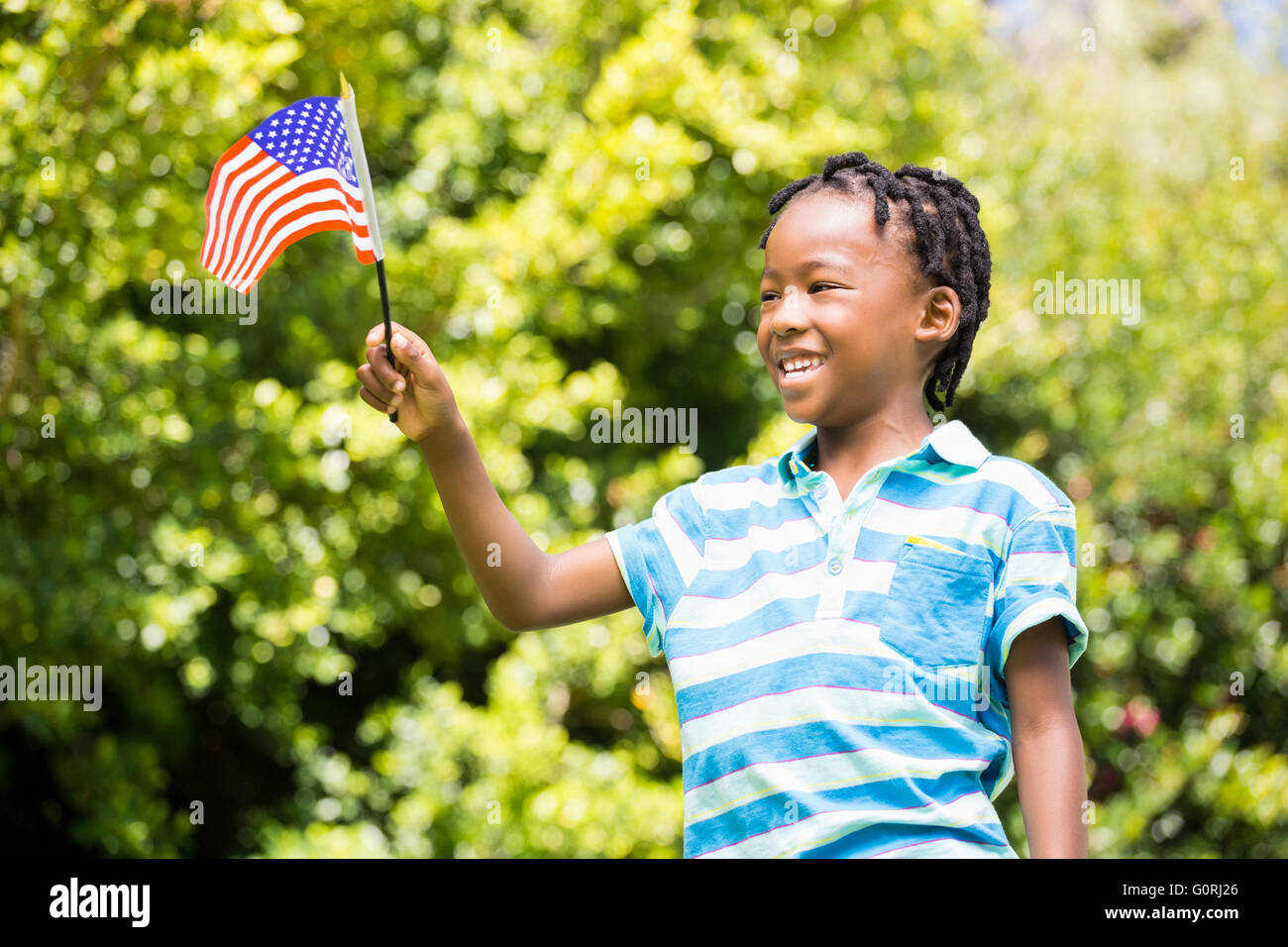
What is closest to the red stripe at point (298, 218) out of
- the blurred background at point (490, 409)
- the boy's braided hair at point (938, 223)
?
the boy's braided hair at point (938, 223)

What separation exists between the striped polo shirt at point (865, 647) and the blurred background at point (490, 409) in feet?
8.99

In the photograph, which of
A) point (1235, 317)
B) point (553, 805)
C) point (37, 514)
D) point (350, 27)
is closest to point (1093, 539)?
point (1235, 317)

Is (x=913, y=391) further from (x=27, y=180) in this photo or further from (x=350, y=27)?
(x=350, y=27)

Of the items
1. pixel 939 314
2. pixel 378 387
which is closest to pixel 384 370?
pixel 378 387

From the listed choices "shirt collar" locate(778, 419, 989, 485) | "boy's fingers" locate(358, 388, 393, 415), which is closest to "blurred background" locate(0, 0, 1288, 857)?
"boy's fingers" locate(358, 388, 393, 415)

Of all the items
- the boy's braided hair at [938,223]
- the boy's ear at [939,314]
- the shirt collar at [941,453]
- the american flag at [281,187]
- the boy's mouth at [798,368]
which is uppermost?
the american flag at [281,187]

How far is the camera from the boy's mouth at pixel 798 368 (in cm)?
156

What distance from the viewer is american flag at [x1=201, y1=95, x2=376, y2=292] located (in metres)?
1.76

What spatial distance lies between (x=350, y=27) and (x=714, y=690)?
3.85 meters

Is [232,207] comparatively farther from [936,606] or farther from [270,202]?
[936,606]

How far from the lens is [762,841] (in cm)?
139

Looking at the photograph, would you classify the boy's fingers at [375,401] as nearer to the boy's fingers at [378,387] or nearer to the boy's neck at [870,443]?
the boy's fingers at [378,387]

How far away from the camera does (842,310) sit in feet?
5.10

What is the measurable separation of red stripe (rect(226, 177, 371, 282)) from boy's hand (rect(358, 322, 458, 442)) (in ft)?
0.89
